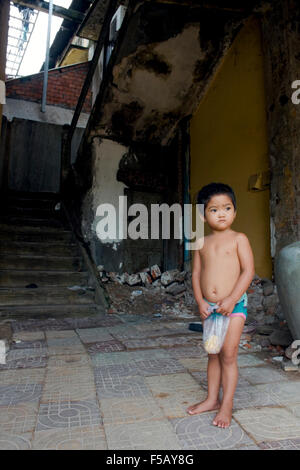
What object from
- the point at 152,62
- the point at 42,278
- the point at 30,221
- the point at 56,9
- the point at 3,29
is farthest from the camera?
the point at 56,9

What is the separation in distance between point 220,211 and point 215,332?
64cm

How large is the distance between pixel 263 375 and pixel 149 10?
537 centimetres

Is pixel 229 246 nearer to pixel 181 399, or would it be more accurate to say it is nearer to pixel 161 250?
pixel 181 399

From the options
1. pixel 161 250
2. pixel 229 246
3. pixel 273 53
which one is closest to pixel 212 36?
pixel 273 53

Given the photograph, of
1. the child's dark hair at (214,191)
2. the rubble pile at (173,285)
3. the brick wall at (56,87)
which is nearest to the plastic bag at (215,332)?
the child's dark hair at (214,191)

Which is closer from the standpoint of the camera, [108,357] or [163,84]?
[108,357]

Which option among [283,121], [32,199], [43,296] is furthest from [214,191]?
[32,199]

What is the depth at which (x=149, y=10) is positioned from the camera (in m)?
5.17

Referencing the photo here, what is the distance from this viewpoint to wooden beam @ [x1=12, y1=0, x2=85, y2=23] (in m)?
9.71

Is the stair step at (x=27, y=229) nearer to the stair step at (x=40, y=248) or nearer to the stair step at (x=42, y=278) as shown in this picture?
the stair step at (x=40, y=248)

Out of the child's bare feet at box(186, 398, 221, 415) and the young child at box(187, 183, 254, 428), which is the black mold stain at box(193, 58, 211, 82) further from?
the child's bare feet at box(186, 398, 221, 415)
